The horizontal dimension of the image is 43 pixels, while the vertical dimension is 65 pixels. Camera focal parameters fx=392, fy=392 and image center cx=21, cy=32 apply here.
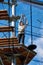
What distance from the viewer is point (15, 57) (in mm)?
12445

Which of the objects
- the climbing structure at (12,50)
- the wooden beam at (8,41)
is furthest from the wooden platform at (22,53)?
the wooden beam at (8,41)

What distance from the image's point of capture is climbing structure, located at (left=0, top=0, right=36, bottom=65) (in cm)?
1165

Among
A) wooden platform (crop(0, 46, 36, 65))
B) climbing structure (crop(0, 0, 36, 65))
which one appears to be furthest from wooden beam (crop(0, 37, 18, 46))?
wooden platform (crop(0, 46, 36, 65))

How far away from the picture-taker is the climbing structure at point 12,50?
1165 centimetres

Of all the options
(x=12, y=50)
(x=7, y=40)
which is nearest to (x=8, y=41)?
(x=7, y=40)

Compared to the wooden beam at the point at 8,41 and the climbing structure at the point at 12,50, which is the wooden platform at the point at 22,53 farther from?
the wooden beam at the point at 8,41

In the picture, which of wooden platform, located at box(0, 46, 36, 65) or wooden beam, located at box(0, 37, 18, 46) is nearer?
wooden beam, located at box(0, 37, 18, 46)

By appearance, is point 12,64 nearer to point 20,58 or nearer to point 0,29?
point 20,58

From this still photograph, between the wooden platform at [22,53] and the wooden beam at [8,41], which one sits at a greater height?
the wooden beam at [8,41]

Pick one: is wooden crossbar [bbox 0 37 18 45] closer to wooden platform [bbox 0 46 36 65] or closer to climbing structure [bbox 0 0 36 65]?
climbing structure [bbox 0 0 36 65]

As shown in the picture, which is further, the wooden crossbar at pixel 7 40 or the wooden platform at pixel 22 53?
the wooden platform at pixel 22 53

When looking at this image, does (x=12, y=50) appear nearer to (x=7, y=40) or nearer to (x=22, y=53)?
(x=7, y=40)

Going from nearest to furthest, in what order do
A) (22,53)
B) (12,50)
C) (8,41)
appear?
(8,41), (12,50), (22,53)

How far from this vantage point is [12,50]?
12023mm
